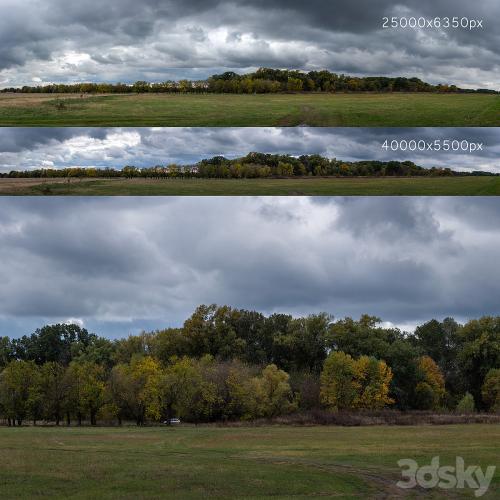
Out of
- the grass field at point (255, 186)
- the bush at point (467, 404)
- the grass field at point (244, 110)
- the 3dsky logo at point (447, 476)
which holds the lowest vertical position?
the bush at point (467, 404)

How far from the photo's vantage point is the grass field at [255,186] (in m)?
31.4

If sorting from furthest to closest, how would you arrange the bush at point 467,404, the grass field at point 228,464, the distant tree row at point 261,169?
1. the bush at point 467,404
2. the grass field at point 228,464
3. the distant tree row at point 261,169

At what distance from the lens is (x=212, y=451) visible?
47.5m

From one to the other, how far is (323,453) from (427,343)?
3134 inches

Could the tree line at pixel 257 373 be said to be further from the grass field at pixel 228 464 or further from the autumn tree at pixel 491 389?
the grass field at pixel 228 464

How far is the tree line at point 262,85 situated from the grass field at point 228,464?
52.5 feet

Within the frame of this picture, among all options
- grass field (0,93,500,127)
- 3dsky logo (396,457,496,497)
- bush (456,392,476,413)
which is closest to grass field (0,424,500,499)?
3dsky logo (396,457,496,497)

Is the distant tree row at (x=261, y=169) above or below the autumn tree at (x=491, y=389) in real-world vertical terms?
above

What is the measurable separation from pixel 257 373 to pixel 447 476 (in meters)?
60.6

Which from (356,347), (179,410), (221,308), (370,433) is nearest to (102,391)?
(179,410)

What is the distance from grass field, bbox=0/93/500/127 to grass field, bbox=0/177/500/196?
2226 mm

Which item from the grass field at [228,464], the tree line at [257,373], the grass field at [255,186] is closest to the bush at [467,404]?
the tree line at [257,373]

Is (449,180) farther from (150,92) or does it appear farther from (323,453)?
(323,453)

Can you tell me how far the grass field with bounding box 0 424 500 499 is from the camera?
107 ft
